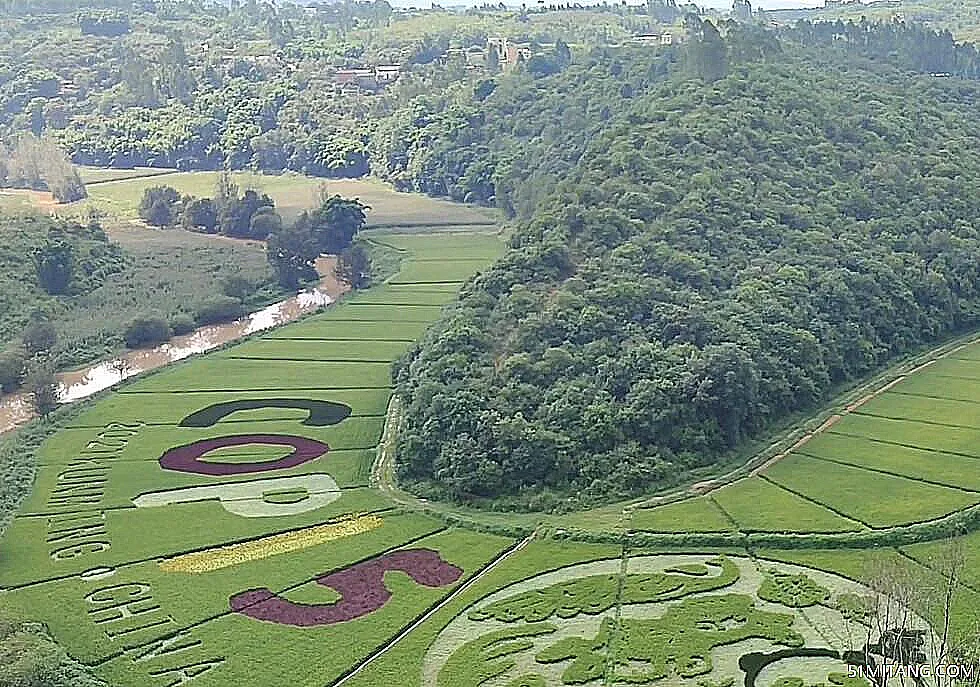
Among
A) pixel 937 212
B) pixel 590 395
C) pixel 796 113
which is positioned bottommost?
pixel 590 395

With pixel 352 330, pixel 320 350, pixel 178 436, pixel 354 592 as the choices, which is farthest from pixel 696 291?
pixel 354 592

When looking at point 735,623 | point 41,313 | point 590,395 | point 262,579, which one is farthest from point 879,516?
point 41,313

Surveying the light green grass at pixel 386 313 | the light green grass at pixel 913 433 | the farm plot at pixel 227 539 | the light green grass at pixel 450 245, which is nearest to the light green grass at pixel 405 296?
the light green grass at pixel 386 313

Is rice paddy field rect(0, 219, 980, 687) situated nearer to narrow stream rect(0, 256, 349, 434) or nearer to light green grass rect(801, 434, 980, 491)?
light green grass rect(801, 434, 980, 491)

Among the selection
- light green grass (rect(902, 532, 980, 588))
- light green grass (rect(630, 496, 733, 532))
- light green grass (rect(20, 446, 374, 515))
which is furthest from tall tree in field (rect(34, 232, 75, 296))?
light green grass (rect(902, 532, 980, 588))

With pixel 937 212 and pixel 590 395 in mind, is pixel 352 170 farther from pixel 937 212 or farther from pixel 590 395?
pixel 590 395

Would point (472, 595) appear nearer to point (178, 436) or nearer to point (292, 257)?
point (178, 436)

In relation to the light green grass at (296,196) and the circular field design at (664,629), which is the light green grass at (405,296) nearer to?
the light green grass at (296,196)
